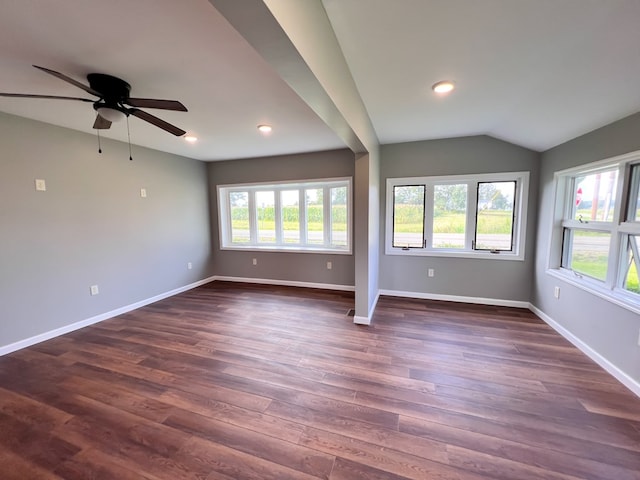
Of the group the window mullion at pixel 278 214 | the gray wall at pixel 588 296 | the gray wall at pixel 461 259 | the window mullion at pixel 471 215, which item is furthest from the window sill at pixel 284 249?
the gray wall at pixel 588 296

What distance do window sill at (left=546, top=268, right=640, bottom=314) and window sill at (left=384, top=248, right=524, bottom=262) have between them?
0.49m

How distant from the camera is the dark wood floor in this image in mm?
1424

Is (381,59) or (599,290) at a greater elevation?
(381,59)

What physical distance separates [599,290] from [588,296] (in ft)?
0.49

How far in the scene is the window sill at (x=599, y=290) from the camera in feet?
6.68

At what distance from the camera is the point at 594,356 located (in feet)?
7.70

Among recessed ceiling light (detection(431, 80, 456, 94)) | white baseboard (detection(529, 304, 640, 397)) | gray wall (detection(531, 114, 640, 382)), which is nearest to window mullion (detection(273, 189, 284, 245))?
recessed ceiling light (detection(431, 80, 456, 94))

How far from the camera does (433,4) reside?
129 centimetres

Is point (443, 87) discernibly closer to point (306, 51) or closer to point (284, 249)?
point (306, 51)

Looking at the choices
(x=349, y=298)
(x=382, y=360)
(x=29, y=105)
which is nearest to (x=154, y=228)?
(x=29, y=105)

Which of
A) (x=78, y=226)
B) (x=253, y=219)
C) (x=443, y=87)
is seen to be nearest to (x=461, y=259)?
(x=443, y=87)

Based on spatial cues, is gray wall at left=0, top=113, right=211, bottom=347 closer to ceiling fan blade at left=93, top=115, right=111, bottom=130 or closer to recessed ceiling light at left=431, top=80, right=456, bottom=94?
ceiling fan blade at left=93, top=115, right=111, bottom=130

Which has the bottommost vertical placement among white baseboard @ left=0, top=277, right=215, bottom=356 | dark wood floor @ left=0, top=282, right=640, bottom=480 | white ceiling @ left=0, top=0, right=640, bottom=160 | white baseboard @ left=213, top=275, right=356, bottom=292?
dark wood floor @ left=0, top=282, right=640, bottom=480

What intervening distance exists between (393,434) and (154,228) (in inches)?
164
